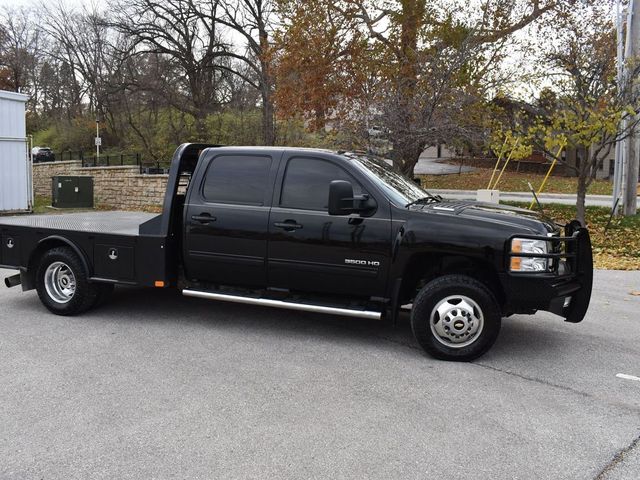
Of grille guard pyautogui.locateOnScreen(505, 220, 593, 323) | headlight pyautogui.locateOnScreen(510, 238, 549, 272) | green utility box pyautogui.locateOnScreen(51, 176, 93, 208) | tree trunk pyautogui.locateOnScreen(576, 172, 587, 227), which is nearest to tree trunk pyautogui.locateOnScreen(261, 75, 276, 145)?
green utility box pyautogui.locateOnScreen(51, 176, 93, 208)

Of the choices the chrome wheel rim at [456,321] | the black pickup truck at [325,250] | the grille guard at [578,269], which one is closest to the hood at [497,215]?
the black pickup truck at [325,250]

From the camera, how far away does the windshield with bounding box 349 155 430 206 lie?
5.78 meters

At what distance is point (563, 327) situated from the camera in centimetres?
655

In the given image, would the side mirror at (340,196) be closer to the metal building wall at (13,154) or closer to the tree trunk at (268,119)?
the metal building wall at (13,154)

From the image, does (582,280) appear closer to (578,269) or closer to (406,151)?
(578,269)

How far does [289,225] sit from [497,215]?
6.30 feet

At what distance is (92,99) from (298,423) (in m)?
44.4

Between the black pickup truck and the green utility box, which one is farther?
the green utility box

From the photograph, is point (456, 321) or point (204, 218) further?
point (204, 218)

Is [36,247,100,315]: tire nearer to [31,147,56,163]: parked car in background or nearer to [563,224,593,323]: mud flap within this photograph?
[563,224,593,323]: mud flap

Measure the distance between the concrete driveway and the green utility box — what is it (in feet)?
56.4

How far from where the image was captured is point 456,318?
5.27 meters

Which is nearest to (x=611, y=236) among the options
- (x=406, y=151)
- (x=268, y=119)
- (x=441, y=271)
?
(x=406, y=151)

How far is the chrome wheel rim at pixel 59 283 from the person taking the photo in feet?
22.4
